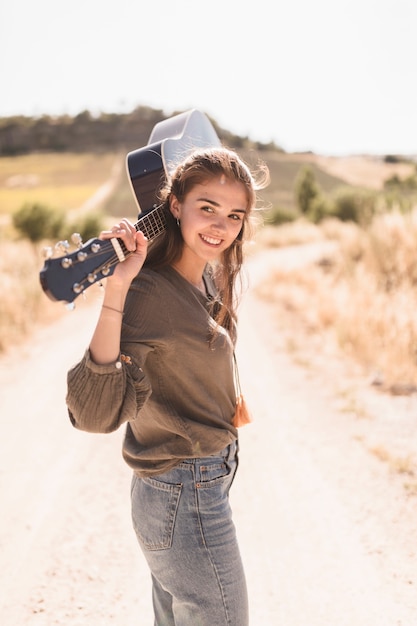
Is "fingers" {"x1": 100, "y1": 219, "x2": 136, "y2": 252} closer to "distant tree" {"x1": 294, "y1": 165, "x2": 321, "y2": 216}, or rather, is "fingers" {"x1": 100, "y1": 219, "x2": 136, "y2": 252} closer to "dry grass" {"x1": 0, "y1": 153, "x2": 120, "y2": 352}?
"dry grass" {"x1": 0, "y1": 153, "x2": 120, "y2": 352}

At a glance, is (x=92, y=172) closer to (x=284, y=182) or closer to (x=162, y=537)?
(x=284, y=182)

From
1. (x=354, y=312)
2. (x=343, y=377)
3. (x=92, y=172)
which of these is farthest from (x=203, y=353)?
(x=92, y=172)

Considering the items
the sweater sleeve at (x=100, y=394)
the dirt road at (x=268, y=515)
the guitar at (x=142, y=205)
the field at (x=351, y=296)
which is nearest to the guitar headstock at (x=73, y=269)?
the guitar at (x=142, y=205)

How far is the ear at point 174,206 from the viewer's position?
71.1 inches

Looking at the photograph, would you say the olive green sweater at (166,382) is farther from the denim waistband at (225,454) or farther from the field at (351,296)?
the field at (351,296)

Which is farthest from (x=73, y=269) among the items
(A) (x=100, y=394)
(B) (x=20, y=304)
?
(B) (x=20, y=304)

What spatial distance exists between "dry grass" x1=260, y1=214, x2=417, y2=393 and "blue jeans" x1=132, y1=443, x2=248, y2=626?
4.62m

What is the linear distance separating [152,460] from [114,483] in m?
2.76

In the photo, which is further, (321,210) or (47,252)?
(321,210)

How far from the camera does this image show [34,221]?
1747 cm

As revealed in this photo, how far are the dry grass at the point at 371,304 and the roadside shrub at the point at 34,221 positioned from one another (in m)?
8.64

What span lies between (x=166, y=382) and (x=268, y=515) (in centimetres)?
243

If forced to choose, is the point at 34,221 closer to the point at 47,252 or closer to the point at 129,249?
the point at 129,249

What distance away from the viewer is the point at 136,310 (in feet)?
5.00
